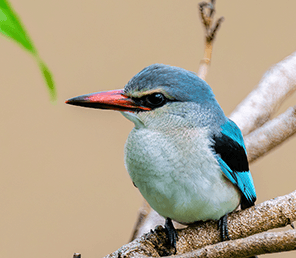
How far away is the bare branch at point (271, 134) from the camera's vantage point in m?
1.96

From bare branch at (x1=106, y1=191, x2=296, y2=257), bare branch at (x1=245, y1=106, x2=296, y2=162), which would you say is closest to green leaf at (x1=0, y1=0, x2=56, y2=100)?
bare branch at (x1=106, y1=191, x2=296, y2=257)

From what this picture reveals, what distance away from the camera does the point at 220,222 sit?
134 centimetres

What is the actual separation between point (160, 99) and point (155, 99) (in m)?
0.02

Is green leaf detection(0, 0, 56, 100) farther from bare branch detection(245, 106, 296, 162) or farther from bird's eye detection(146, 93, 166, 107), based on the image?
bare branch detection(245, 106, 296, 162)

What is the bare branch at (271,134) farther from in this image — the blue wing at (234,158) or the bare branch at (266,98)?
the blue wing at (234,158)

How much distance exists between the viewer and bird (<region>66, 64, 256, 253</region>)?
1.21 meters

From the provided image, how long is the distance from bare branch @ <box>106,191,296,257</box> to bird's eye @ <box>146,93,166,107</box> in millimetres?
472

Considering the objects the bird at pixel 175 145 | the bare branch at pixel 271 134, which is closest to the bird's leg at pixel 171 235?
the bird at pixel 175 145

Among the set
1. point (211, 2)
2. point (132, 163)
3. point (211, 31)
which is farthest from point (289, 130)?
point (132, 163)

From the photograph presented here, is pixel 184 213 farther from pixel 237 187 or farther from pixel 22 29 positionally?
pixel 22 29

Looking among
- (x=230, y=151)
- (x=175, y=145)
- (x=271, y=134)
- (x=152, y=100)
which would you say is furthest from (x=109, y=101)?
(x=271, y=134)

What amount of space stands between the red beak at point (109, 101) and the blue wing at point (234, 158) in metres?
0.32

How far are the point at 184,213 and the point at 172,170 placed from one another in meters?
0.20

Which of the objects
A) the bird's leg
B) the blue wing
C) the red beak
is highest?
the red beak
